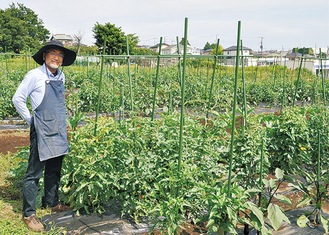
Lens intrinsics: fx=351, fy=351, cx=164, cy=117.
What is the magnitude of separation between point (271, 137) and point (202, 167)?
1.63 meters

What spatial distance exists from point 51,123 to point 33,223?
36.8 inches

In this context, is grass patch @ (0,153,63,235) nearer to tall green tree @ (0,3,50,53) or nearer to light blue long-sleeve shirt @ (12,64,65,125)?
light blue long-sleeve shirt @ (12,64,65,125)

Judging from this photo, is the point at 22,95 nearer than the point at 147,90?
Yes

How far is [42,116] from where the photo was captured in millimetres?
3236

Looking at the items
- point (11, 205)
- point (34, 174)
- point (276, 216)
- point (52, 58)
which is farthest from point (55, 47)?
point (276, 216)

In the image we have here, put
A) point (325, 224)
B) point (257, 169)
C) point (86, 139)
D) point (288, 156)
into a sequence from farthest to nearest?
point (288, 156)
point (257, 169)
point (86, 139)
point (325, 224)

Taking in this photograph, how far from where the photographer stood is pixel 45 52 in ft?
11.0

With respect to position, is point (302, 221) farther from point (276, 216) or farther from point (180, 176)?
point (180, 176)

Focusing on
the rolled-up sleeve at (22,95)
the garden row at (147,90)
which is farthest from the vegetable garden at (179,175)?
the garden row at (147,90)

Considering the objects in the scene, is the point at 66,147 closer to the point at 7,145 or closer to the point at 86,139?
the point at 86,139

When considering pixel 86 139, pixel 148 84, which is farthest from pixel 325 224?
pixel 148 84

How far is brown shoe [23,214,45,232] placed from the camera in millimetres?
3205

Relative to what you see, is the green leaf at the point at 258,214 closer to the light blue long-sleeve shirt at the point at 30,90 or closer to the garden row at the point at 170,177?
the garden row at the point at 170,177

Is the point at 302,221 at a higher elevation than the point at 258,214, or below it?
below
